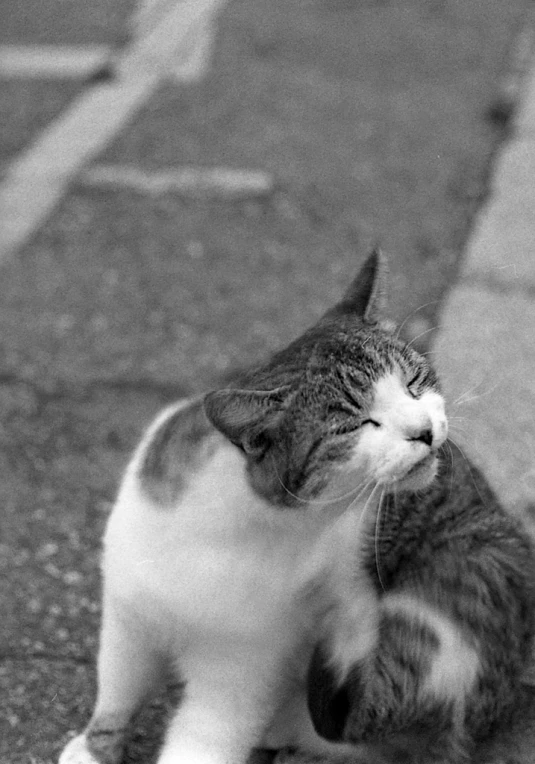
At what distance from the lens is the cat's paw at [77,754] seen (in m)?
2.14

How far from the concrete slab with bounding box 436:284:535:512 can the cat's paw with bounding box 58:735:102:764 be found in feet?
3.53

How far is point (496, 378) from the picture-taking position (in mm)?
3260

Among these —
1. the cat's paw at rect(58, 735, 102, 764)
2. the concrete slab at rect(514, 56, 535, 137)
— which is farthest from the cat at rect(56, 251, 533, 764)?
the concrete slab at rect(514, 56, 535, 137)

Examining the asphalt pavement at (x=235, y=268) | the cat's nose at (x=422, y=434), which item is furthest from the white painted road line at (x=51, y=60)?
the cat's nose at (x=422, y=434)

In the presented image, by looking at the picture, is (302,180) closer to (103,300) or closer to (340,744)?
(103,300)

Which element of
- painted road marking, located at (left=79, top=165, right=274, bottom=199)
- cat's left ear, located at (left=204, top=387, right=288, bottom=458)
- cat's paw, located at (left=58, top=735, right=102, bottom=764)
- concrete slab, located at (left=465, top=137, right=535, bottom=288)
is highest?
cat's left ear, located at (left=204, top=387, right=288, bottom=458)

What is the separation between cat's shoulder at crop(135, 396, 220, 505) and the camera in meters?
2.01

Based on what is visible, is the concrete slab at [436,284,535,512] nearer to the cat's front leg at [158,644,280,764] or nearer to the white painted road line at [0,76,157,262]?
the cat's front leg at [158,644,280,764]

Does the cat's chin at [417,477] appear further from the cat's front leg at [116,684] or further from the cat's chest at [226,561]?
the cat's front leg at [116,684]

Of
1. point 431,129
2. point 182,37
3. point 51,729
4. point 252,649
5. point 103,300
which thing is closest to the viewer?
point 252,649

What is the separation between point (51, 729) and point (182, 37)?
4.61 metres

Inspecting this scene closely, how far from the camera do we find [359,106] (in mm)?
5309

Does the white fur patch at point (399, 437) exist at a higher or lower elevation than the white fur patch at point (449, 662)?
higher

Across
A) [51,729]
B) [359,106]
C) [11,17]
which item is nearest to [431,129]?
[359,106]
